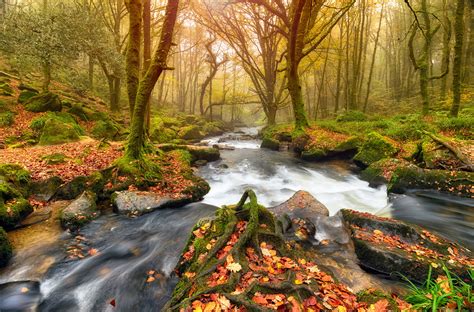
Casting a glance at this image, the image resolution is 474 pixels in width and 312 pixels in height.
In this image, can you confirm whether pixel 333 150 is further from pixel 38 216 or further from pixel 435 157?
pixel 38 216

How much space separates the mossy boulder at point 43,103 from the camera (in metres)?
14.3

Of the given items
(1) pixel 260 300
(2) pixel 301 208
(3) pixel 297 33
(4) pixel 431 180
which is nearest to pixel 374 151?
(4) pixel 431 180

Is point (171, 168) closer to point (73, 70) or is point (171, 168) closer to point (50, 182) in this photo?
point (50, 182)

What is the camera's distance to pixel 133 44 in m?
9.78

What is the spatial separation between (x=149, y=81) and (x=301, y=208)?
19.0 ft

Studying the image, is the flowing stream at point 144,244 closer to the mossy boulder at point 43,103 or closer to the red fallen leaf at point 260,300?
the red fallen leaf at point 260,300

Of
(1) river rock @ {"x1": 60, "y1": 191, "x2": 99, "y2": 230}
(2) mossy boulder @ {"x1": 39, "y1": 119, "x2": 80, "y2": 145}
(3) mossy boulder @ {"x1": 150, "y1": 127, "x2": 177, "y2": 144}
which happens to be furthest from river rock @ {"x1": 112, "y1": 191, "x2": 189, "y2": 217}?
(3) mossy boulder @ {"x1": 150, "y1": 127, "x2": 177, "y2": 144}

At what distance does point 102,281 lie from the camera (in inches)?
186

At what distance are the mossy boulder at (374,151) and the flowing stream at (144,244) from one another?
1.31m

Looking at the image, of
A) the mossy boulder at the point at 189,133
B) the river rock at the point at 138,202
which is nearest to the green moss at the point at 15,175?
the river rock at the point at 138,202

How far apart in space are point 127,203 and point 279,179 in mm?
6589

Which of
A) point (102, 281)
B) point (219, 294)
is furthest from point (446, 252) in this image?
point (102, 281)

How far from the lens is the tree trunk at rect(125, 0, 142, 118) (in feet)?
30.8

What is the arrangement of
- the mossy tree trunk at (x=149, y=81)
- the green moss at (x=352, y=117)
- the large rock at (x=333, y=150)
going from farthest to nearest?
the green moss at (x=352, y=117)
the large rock at (x=333, y=150)
the mossy tree trunk at (x=149, y=81)
